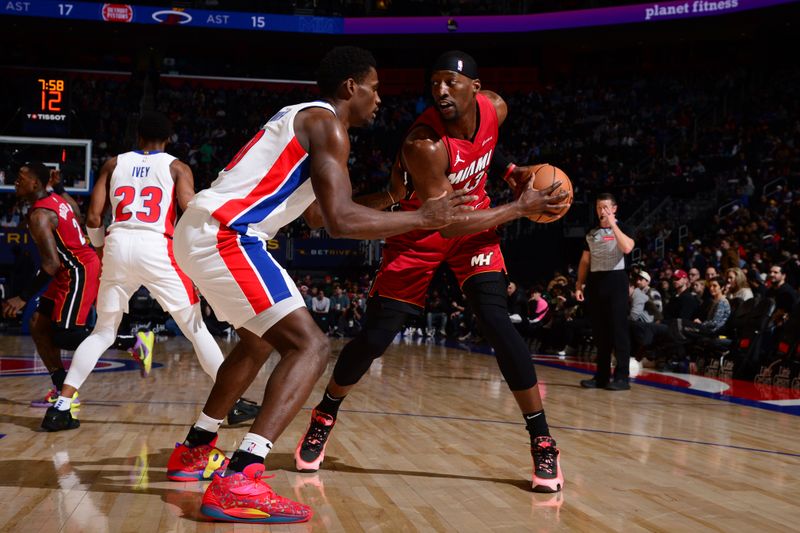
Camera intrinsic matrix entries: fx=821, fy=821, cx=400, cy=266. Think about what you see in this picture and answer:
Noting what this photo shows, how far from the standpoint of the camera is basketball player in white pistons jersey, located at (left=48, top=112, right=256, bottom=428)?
14.9 feet

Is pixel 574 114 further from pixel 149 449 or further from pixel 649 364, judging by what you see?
pixel 149 449

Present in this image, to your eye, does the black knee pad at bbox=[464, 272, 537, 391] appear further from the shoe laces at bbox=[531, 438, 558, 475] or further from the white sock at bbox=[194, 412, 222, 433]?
the white sock at bbox=[194, 412, 222, 433]

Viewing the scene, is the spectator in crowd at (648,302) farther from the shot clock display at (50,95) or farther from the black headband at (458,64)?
the shot clock display at (50,95)

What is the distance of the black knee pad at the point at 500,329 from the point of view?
3543mm

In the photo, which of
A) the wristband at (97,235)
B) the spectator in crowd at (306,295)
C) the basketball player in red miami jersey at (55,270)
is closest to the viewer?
the wristband at (97,235)

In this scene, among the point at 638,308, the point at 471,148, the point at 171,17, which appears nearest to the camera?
the point at 471,148

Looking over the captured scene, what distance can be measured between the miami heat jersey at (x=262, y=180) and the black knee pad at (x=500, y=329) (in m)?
1.01

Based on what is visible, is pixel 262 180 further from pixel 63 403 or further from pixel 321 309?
pixel 321 309

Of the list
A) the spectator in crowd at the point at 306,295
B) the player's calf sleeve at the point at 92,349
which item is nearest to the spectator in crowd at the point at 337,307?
the spectator in crowd at the point at 306,295

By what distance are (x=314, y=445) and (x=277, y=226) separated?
1072 mm

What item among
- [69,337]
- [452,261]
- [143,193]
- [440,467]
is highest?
[143,193]

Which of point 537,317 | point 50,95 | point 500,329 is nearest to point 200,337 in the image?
point 500,329

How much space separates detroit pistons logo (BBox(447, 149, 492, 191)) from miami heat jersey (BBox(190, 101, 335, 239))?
0.85 meters

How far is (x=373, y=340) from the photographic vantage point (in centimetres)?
380
